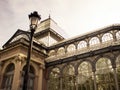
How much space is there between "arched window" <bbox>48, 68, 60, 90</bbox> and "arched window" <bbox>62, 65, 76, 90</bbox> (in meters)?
0.75

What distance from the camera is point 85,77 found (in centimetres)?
1466

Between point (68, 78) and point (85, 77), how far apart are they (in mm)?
1933

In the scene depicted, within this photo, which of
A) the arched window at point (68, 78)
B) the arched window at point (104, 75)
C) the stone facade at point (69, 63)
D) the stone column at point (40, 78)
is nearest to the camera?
the arched window at point (104, 75)

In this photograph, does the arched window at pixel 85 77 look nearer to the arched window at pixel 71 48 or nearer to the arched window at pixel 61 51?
the arched window at pixel 71 48

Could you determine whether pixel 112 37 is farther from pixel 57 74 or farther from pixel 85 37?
pixel 57 74

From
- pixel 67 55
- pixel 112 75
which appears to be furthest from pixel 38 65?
pixel 112 75

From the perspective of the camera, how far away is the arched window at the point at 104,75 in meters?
13.1

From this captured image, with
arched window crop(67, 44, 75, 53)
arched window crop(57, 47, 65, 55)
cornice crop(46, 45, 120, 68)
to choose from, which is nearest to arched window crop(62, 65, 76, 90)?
cornice crop(46, 45, 120, 68)

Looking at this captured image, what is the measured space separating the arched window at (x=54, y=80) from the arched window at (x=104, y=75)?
14.2ft

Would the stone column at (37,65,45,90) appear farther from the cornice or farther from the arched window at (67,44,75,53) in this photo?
the arched window at (67,44,75,53)

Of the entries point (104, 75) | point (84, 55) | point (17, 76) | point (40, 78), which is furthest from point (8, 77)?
point (104, 75)

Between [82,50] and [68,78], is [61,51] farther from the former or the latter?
[68,78]

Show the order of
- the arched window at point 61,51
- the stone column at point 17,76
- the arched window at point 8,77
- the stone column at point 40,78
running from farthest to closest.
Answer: the arched window at point 61,51 < the stone column at point 40,78 < the arched window at point 8,77 < the stone column at point 17,76

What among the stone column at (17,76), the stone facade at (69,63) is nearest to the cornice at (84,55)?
the stone facade at (69,63)
